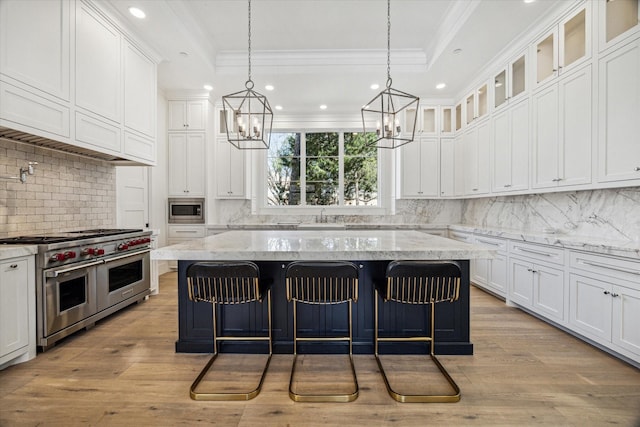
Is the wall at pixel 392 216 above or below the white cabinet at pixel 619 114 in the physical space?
below

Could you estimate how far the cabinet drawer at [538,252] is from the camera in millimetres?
2719

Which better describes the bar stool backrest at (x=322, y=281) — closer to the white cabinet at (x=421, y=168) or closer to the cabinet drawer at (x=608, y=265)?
the cabinet drawer at (x=608, y=265)

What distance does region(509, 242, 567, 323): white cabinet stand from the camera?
272 centimetres

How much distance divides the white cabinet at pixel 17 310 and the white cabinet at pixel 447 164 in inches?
205

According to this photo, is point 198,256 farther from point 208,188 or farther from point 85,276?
point 208,188

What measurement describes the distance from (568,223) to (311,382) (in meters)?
3.04

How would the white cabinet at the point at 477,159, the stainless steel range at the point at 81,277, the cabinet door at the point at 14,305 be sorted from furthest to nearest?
the white cabinet at the point at 477,159, the stainless steel range at the point at 81,277, the cabinet door at the point at 14,305

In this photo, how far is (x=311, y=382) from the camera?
6.51ft

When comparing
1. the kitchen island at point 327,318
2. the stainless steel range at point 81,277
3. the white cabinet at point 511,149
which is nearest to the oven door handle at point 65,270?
the stainless steel range at point 81,277

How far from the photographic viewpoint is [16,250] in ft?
7.00

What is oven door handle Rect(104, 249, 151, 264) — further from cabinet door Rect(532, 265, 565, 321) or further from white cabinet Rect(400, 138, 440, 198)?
cabinet door Rect(532, 265, 565, 321)

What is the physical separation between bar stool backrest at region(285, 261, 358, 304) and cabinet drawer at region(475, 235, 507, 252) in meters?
2.21

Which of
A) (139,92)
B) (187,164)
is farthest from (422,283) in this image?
(187,164)

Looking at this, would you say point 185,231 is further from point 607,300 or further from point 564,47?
point 564,47
